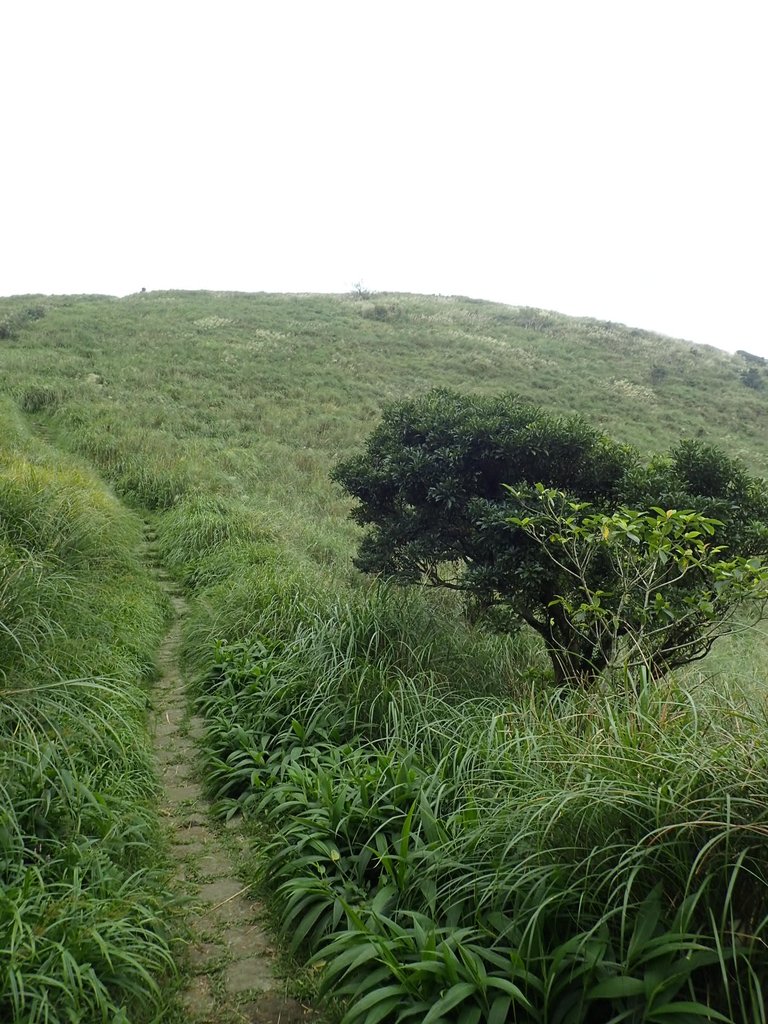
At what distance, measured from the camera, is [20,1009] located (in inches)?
88.8

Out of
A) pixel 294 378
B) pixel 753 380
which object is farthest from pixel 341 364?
pixel 753 380

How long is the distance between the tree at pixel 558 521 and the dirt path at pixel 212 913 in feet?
8.04

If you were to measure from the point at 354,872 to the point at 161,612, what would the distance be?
4.59 meters

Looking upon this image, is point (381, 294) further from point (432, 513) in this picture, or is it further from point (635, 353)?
point (432, 513)

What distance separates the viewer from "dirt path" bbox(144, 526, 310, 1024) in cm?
277

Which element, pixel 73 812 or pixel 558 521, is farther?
pixel 558 521

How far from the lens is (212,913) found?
330cm

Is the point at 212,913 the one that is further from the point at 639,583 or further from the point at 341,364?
the point at 341,364

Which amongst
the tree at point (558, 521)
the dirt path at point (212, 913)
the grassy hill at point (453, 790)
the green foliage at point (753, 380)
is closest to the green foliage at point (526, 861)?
the grassy hill at point (453, 790)

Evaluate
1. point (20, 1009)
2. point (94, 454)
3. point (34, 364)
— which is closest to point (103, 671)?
point (20, 1009)

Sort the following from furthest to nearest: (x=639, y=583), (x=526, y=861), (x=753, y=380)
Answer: (x=753, y=380)
(x=639, y=583)
(x=526, y=861)

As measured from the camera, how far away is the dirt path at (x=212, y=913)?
277 cm

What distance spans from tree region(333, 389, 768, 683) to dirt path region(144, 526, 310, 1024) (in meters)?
2.45

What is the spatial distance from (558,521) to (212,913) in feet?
10.4
